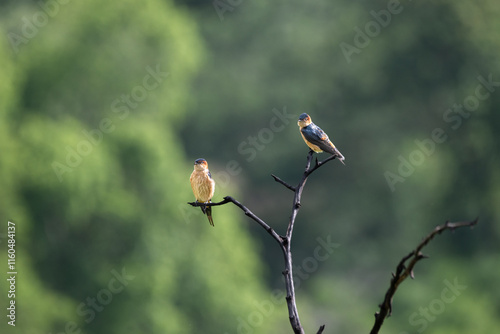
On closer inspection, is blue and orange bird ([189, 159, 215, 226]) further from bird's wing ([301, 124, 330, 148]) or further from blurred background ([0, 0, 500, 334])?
blurred background ([0, 0, 500, 334])

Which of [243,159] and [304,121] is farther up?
[243,159]

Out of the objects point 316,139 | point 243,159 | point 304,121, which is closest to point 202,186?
point 316,139

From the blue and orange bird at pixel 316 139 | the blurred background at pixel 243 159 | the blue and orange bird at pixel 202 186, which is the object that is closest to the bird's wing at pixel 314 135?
the blue and orange bird at pixel 316 139

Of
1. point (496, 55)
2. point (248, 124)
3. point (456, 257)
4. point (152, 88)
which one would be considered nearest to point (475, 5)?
point (496, 55)

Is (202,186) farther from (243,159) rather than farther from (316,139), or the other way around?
(243,159)

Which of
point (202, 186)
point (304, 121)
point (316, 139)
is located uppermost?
point (304, 121)

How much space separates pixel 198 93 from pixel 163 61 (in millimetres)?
19945

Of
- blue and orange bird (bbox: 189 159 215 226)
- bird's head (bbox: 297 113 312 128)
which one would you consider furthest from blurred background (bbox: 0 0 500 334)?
blue and orange bird (bbox: 189 159 215 226)

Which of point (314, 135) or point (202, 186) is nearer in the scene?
point (202, 186)

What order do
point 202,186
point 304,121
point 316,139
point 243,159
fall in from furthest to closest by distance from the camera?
1. point 243,159
2. point 304,121
3. point 316,139
4. point 202,186

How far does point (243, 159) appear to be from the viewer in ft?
157

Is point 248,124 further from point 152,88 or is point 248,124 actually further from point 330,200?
point 152,88

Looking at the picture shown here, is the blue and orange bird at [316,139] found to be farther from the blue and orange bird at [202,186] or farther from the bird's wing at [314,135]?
the blue and orange bird at [202,186]

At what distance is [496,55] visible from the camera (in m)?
39.0
